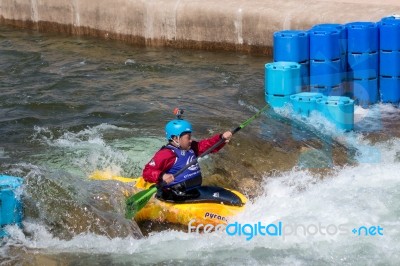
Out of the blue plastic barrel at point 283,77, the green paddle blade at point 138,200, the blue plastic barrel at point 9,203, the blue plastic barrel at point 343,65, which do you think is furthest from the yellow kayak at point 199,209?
the blue plastic barrel at point 343,65

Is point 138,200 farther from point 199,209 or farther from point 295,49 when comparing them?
point 295,49

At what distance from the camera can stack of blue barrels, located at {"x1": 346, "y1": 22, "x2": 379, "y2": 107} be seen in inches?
447

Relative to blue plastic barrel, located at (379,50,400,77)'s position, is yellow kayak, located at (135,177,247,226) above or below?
below

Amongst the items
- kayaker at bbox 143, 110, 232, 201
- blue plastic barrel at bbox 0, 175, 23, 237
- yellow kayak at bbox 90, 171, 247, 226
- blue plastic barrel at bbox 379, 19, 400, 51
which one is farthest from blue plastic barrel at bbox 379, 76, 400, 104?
blue plastic barrel at bbox 0, 175, 23, 237

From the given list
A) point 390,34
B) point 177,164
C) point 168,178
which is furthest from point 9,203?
point 390,34

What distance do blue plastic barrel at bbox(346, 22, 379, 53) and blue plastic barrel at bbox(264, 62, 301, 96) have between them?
98 centimetres

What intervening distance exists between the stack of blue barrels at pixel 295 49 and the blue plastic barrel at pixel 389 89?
113cm

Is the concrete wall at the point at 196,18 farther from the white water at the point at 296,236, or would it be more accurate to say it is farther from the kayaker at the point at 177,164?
the kayaker at the point at 177,164

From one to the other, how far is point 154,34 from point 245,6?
5.86ft

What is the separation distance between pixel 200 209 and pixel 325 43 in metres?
4.01

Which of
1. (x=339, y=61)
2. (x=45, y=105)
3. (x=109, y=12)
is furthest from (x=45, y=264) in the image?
(x=109, y=12)

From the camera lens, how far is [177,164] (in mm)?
8039

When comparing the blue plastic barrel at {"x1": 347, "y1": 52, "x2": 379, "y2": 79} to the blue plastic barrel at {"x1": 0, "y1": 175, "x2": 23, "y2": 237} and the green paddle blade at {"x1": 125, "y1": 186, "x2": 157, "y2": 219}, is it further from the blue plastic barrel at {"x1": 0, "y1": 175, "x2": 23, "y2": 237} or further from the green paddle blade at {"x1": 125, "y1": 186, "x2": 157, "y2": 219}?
the blue plastic barrel at {"x1": 0, "y1": 175, "x2": 23, "y2": 237}

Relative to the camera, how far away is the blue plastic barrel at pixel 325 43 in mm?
11062
